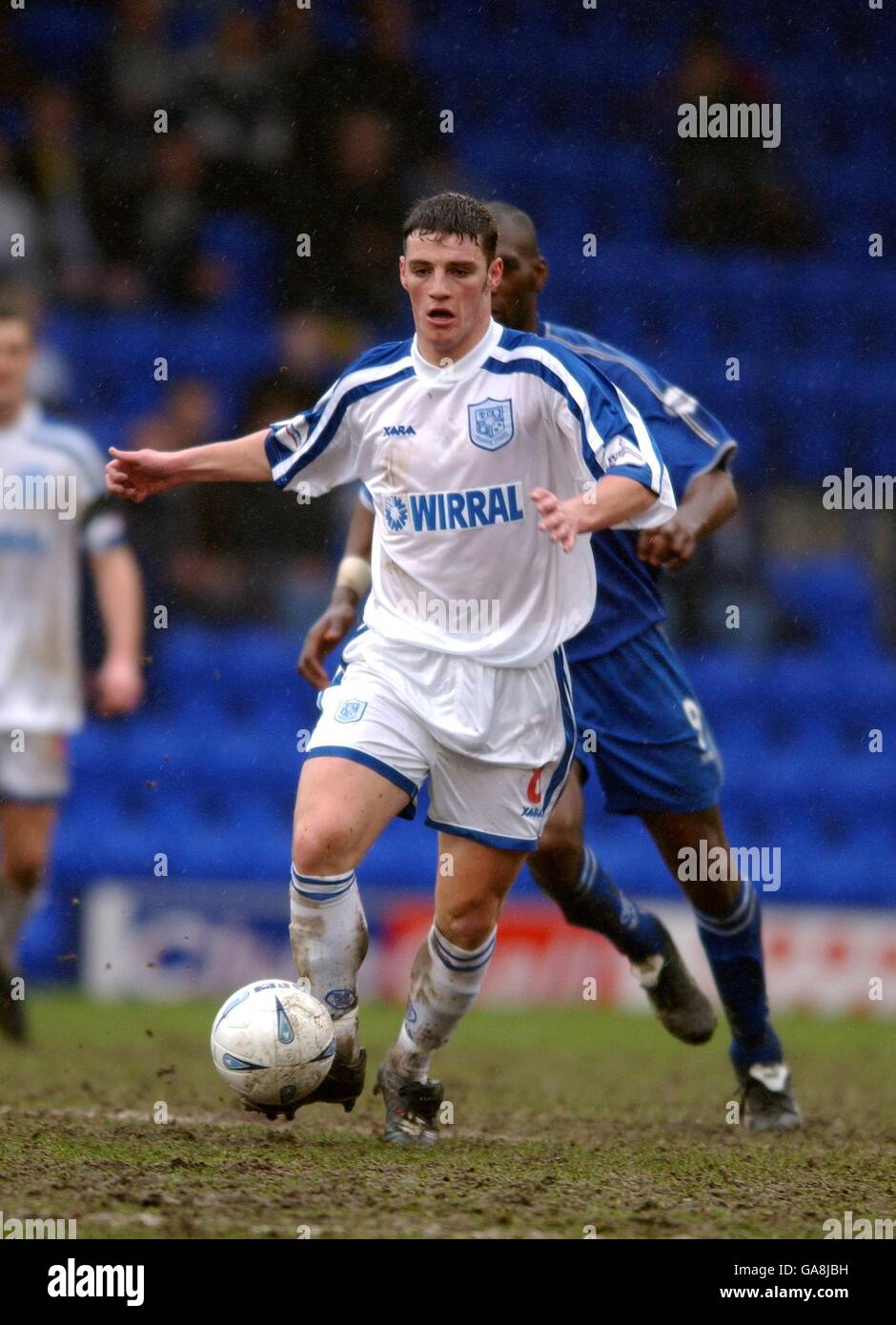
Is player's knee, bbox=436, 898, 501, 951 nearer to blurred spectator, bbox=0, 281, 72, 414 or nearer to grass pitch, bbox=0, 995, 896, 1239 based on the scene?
grass pitch, bbox=0, 995, 896, 1239

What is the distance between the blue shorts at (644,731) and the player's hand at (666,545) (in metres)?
0.84

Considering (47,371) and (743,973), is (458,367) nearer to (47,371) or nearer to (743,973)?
(743,973)

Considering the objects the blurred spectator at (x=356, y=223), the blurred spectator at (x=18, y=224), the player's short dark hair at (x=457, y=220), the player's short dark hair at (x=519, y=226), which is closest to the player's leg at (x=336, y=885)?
the player's short dark hair at (x=457, y=220)

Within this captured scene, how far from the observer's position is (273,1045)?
4.74m

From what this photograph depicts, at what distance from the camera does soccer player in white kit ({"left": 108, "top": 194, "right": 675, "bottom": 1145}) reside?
4977 mm

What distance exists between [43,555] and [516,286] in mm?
3212

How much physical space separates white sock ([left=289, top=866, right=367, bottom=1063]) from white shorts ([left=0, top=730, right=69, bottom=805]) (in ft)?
10.8

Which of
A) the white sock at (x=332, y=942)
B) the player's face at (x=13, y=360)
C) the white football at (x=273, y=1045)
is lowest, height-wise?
the white football at (x=273, y=1045)

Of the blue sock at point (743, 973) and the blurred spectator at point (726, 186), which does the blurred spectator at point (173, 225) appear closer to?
the blurred spectator at point (726, 186)

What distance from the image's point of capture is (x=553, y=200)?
13.0 meters

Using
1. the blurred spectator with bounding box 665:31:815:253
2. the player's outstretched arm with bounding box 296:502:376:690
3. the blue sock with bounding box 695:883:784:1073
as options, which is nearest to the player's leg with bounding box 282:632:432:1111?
the player's outstretched arm with bounding box 296:502:376:690

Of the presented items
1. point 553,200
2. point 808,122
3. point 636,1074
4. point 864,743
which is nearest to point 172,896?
point 636,1074

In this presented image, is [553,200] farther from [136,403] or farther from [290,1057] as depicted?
[290,1057]

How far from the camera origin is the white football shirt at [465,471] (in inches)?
200
